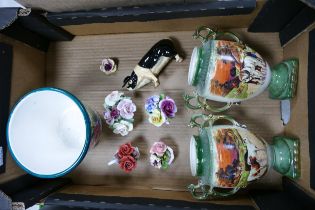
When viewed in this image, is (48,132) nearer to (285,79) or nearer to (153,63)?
(153,63)

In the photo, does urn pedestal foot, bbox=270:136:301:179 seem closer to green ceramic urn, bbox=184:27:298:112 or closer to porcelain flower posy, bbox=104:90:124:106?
green ceramic urn, bbox=184:27:298:112

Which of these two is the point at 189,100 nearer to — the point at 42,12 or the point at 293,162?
the point at 293,162

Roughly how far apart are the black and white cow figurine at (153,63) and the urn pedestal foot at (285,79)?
0.20m

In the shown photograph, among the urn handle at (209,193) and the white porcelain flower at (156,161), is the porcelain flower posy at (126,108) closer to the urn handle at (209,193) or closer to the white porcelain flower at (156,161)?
the white porcelain flower at (156,161)

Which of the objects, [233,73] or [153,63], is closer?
[233,73]

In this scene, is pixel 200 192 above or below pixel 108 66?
below

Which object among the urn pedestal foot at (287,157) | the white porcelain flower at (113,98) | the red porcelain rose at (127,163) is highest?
the white porcelain flower at (113,98)

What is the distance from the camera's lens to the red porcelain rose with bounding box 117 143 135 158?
70 centimetres

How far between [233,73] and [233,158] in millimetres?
142

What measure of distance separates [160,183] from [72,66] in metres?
0.33

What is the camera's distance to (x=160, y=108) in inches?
27.6

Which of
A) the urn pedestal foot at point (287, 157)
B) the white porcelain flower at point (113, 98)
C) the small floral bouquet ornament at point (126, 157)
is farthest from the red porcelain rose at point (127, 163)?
the urn pedestal foot at point (287, 157)

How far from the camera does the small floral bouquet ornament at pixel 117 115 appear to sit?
2.38ft

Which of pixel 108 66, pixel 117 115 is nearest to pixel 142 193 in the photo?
pixel 117 115
